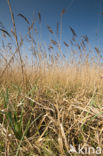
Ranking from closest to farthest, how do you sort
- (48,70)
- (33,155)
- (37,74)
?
(33,155) → (37,74) → (48,70)

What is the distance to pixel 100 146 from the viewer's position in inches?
17.6

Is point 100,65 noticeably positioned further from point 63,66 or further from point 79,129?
point 79,129

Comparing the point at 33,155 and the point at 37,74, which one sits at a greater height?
the point at 37,74

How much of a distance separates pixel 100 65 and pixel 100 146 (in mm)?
1509

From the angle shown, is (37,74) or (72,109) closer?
(72,109)

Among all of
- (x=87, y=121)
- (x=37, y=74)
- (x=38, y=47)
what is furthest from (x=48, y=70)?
(x=87, y=121)

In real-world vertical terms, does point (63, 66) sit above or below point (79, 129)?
above

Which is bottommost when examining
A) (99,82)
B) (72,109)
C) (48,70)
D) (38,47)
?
(72,109)

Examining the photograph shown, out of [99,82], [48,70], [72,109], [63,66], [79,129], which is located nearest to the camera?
[79,129]

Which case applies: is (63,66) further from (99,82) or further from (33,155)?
(33,155)

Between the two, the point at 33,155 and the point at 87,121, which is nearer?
the point at 33,155

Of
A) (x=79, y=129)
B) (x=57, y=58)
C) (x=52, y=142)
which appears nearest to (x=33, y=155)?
(x=52, y=142)

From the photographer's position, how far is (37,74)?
1638mm

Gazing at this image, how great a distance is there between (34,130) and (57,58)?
178cm
